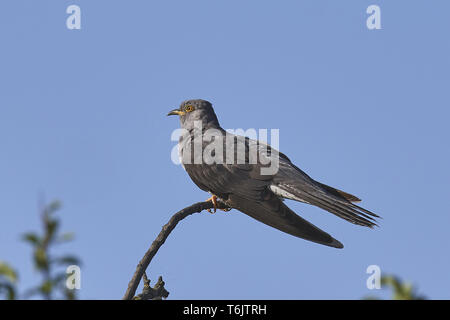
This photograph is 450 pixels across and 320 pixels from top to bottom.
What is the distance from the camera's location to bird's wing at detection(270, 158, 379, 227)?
258 inches

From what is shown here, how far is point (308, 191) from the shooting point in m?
7.28

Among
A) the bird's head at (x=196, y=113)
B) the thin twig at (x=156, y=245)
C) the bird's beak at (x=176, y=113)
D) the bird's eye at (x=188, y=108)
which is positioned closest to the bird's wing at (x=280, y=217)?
the thin twig at (x=156, y=245)

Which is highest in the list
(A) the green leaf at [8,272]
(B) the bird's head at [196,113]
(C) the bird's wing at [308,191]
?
(B) the bird's head at [196,113]

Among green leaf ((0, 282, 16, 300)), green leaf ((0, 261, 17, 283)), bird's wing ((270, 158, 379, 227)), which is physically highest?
bird's wing ((270, 158, 379, 227))

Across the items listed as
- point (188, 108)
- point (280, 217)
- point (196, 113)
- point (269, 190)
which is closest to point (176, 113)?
point (188, 108)

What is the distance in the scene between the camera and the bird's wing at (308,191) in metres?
6.54

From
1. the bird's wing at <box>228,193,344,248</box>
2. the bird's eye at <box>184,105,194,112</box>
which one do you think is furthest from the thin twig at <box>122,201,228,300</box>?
the bird's eye at <box>184,105,194,112</box>

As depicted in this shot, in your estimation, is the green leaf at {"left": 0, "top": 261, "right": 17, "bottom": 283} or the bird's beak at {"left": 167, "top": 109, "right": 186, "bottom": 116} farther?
the bird's beak at {"left": 167, "top": 109, "right": 186, "bottom": 116}

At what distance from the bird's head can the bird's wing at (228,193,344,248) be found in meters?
2.43

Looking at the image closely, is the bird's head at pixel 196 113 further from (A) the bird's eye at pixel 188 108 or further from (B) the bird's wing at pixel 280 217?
(B) the bird's wing at pixel 280 217

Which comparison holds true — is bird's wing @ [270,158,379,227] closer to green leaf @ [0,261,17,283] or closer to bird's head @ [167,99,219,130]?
bird's head @ [167,99,219,130]

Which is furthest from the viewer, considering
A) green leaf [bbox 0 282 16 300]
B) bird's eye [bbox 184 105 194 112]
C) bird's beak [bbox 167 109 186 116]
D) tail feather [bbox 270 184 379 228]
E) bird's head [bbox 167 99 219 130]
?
bird's beak [bbox 167 109 186 116]
